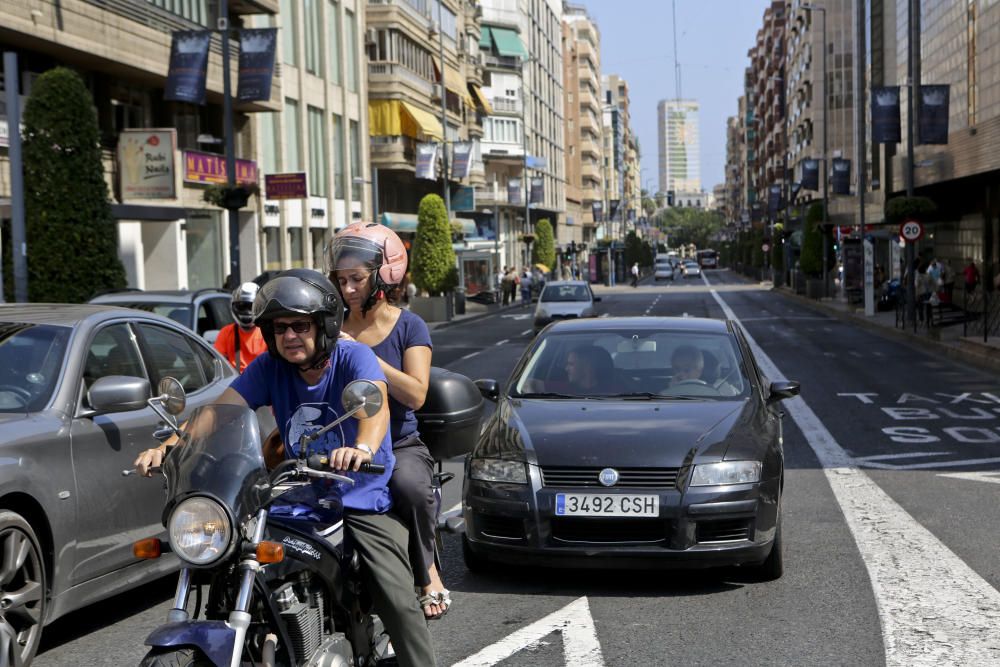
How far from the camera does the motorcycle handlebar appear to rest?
3.76 metres

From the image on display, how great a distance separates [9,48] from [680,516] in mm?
24258

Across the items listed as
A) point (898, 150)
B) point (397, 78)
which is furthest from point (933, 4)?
point (397, 78)

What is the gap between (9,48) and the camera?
89.0ft

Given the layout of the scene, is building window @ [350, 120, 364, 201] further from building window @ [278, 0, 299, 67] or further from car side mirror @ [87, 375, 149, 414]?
car side mirror @ [87, 375, 149, 414]

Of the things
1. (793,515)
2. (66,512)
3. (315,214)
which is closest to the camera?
(66,512)

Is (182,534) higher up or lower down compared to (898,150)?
lower down

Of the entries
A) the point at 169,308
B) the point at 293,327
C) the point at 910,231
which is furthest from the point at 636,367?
the point at 910,231

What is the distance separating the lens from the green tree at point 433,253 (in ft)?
164

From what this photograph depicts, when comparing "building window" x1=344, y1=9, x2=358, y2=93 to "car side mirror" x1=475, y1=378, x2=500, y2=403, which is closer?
"car side mirror" x1=475, y1=378, x2=500, y2=403

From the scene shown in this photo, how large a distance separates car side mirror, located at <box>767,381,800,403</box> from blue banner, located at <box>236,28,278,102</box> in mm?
24688

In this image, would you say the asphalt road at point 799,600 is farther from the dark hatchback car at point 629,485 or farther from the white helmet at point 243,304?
the white helmet at point 243,304

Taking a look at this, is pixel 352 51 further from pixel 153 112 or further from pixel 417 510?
pixel 417 510

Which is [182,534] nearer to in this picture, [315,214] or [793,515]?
[793,515]

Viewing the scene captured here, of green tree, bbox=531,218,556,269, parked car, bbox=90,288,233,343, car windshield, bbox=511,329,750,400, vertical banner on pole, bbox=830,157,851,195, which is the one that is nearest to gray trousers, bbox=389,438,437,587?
car windshield, bbox=511,329,750,400
